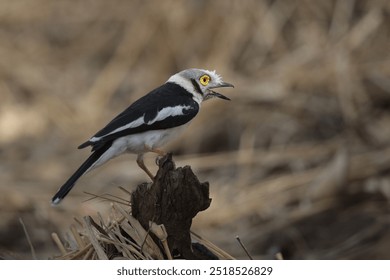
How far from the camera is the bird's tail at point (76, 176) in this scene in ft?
16.6

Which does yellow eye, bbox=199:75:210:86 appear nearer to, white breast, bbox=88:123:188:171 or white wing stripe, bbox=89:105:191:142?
white wing stripe, bbox=89:105:191:142

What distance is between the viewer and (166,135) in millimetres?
5617

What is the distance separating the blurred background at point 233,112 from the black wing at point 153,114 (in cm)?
306

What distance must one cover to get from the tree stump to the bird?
61 cm

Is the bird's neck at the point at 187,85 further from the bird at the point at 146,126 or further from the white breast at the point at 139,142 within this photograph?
the white breast at the point at 139,142

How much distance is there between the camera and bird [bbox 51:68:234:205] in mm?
5305

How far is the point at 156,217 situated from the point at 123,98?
7309 mm

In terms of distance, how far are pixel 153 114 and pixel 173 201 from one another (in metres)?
1.03

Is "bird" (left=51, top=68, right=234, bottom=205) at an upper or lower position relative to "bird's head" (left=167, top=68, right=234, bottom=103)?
lower

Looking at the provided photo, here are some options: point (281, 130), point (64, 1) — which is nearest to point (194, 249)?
point (281, 130)

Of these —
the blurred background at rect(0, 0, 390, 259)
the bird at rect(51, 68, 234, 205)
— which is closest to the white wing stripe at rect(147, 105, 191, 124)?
the bird at rect(51, 68, 234, 205)

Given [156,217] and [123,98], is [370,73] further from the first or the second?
[156,217]

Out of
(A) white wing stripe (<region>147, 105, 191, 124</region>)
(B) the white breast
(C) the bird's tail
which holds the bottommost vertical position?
(C) the bird's tail

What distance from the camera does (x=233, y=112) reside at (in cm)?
1123
